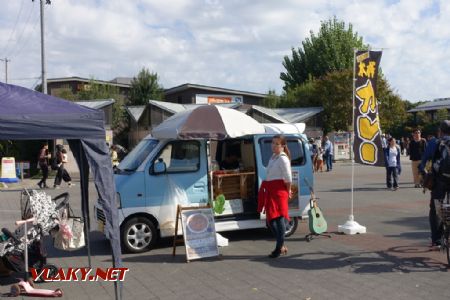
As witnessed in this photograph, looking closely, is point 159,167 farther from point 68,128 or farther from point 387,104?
point 387,104

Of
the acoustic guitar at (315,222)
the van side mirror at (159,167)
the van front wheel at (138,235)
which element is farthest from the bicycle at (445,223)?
the van front wheel at (138,235)

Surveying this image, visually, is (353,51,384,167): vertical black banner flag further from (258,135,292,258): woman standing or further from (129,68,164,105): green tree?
(129,68,164,105): green tree

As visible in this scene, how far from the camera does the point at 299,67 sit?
54.7m

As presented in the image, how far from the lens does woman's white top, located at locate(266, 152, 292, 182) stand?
25.3 ft

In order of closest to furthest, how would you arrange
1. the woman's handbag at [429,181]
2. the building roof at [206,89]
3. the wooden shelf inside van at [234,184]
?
the woman's handbag at [429,181] → the wooden shelf inside van at [234,184] → the building roof at [206,89]

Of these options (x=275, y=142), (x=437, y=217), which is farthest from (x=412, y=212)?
(x=275, y=142)

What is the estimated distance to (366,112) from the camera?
962cm

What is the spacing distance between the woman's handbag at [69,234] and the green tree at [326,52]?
44.4 m

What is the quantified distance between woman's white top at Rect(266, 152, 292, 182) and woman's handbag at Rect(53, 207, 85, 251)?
2.82 metres

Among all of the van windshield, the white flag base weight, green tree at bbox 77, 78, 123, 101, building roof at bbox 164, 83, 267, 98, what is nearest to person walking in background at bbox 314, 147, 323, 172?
the white flag base weight

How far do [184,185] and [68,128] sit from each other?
3260 millimetres

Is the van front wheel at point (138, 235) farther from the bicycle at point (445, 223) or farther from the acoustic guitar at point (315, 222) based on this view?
the bicycle at point (445, 223)

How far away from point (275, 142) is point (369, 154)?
8.63ft

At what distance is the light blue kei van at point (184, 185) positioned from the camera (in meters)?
8.47
